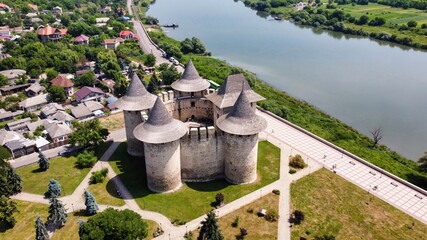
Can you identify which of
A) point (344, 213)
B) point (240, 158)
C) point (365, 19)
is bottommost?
point (344, 213)

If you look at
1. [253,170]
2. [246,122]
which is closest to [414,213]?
[253,170]

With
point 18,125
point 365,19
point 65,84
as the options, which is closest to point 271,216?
point 18,125

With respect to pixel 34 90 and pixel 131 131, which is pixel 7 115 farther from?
pixel 131 131

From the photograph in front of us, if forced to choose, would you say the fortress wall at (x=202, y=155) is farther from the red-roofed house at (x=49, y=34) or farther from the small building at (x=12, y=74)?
the red-roofed house at (x=49, y=34)

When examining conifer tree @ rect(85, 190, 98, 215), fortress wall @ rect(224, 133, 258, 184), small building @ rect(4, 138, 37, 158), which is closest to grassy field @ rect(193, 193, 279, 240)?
fortress wall @ rect(224, 133, 258, 184)

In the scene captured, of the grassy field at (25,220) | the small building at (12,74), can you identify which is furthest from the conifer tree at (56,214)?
the small building at (12,74)

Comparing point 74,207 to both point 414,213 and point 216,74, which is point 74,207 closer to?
point 414,213
